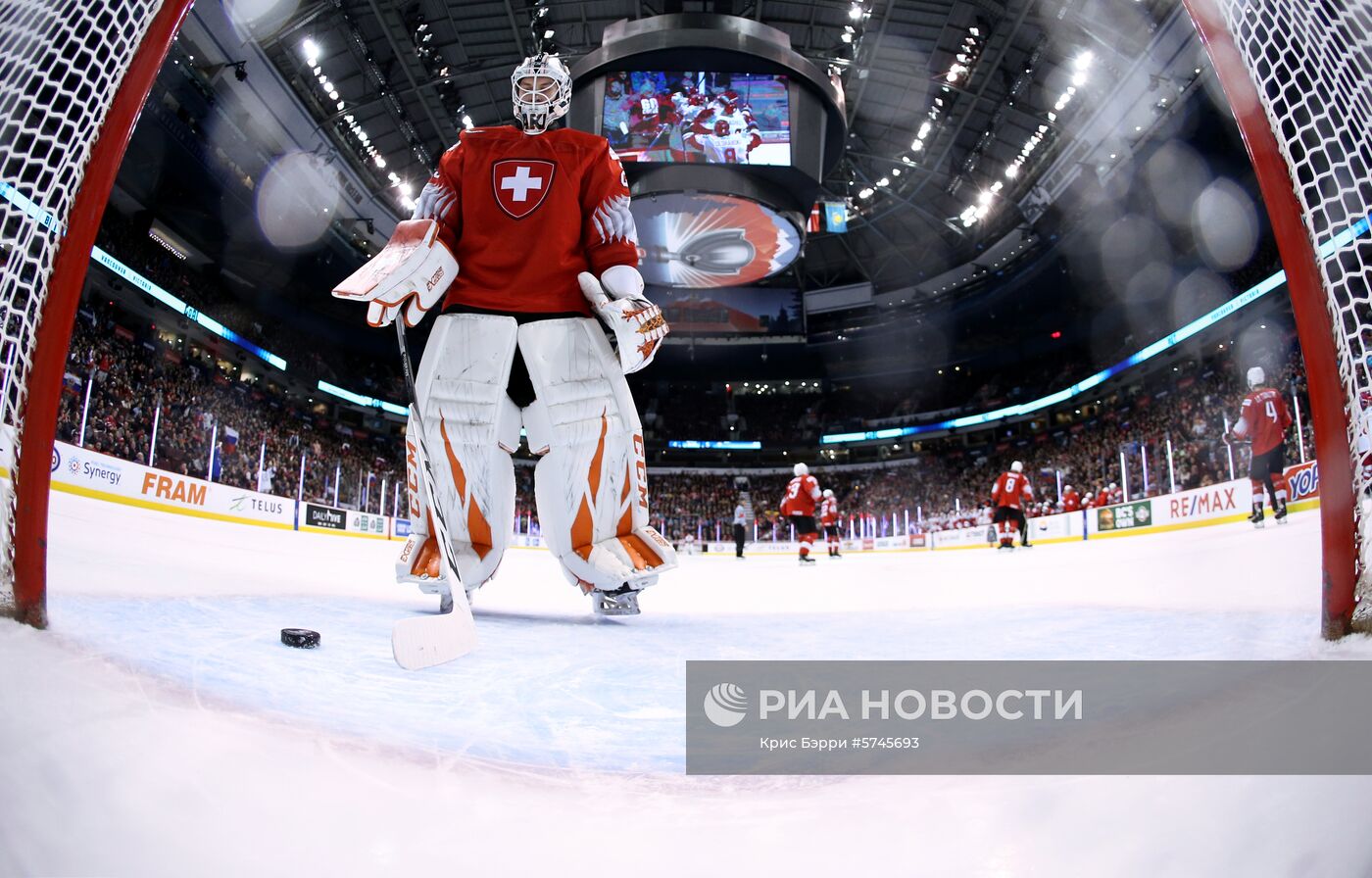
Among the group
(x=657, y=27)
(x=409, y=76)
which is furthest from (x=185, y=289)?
(x=657, y=27)

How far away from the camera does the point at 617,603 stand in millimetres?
2018

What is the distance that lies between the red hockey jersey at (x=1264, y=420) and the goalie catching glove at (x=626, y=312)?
Answer: 6.56 meters

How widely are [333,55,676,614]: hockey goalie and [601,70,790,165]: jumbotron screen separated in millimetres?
6464

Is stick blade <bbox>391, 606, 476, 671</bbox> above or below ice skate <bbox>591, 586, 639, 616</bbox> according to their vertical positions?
above

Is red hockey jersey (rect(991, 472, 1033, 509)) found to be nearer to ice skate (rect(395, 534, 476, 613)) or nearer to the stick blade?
ice skate (rect(395, 534, 476, 613))

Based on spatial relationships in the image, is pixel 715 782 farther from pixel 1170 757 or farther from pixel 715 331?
pixel 715 331

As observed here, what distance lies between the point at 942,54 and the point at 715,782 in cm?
1397

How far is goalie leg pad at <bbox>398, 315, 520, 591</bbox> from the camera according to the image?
191 cm

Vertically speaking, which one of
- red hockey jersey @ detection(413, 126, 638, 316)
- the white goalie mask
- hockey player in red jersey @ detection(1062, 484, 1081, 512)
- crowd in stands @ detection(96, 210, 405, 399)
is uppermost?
crowd in stands @ detection(96, 210, 405, 399)

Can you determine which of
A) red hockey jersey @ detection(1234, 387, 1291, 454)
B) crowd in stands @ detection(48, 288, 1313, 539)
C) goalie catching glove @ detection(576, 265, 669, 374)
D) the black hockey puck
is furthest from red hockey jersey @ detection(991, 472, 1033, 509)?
the black hockey puck

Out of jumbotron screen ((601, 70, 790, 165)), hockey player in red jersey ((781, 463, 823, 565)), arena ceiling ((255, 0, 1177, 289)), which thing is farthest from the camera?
arena ceiling ((255, 0, 1177, 289))

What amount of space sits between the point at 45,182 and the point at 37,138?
6 cm

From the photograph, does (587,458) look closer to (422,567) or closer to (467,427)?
(467,427)

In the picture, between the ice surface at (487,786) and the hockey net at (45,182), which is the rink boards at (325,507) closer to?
the ice surface at (487,786)
